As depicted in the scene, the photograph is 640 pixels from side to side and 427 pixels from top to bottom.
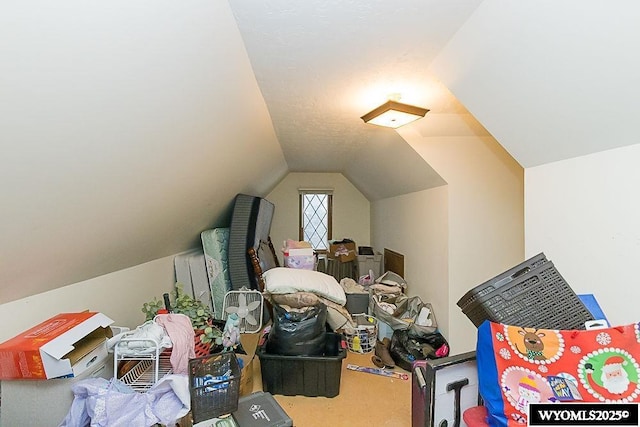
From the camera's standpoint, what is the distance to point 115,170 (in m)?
1.50

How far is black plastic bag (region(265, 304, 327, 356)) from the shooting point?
241 centimetres

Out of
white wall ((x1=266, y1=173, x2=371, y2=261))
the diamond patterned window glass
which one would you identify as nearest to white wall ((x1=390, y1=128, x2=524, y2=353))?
white wall ((x1=266, y1=173, x2=371, y2=261))

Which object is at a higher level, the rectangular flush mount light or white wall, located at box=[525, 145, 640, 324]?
the rectangular flush mount light

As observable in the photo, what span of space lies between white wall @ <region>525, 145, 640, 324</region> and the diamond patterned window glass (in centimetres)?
441

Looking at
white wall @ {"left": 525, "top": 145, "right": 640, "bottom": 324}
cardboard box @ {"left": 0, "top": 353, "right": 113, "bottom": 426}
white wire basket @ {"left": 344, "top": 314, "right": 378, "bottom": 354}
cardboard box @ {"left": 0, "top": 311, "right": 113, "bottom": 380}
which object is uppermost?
white wall @ {"left": 525, "top": 145, "right": 640, "bottom": 324}

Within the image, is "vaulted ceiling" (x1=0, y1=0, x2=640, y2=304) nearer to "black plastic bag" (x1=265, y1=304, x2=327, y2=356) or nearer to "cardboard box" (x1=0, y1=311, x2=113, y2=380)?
"cardboard box" (x1=0, y1=311, x2=113, y2=380)

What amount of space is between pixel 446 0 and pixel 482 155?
1.98 m

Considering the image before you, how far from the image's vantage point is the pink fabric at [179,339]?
1.90 meters

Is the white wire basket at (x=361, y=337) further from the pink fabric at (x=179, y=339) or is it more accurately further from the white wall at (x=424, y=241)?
the pink fabric at (x=179, y=339)

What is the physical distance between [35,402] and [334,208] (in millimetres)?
4780

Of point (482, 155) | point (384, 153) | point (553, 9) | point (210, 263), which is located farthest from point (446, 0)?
point (210, 263)

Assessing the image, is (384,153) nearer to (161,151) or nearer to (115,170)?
(161,151)

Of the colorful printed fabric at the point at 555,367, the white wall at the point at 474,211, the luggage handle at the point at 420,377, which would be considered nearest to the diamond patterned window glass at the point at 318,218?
the white wall at the point at 474,211

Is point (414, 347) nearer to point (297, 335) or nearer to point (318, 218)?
point (297, 335)
